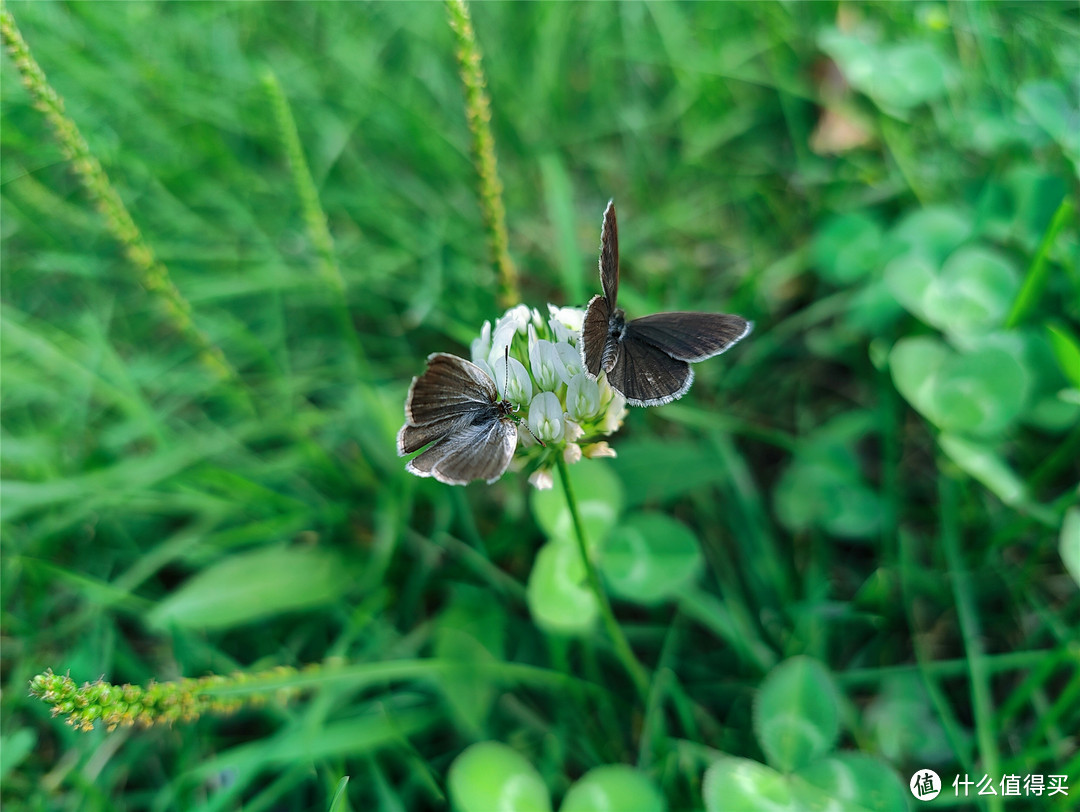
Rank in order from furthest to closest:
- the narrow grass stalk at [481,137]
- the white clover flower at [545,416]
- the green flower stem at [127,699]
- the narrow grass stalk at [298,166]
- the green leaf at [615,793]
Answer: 1. the narrow grass stalk at [298,166]
2. the green leaf at [615,793]
3. the narrow grass stalk at [481,137]
4. the white clover flower at [545,416]
5. the green flower stem at [127,699]

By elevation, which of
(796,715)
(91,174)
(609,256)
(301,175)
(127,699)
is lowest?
(796,715)

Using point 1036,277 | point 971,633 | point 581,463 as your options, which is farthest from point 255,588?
point 1036,277

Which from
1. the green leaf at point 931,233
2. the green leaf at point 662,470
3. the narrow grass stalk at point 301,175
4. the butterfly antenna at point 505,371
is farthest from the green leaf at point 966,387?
the narrow grass stalk at point 301,175

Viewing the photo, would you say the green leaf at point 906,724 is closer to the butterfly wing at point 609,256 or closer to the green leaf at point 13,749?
the butterfly wing at point 609,256

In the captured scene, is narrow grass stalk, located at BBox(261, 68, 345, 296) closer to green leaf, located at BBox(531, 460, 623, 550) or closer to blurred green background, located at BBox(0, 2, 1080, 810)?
blurred green background, located at BBox(0, 2, 1080, 810)

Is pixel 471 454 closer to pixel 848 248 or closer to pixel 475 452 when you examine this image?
pixel 475 452

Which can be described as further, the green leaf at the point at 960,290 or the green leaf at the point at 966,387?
the green leaf at the point at 960,290

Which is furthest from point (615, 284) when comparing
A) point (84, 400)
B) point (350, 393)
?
point (84, 400)
